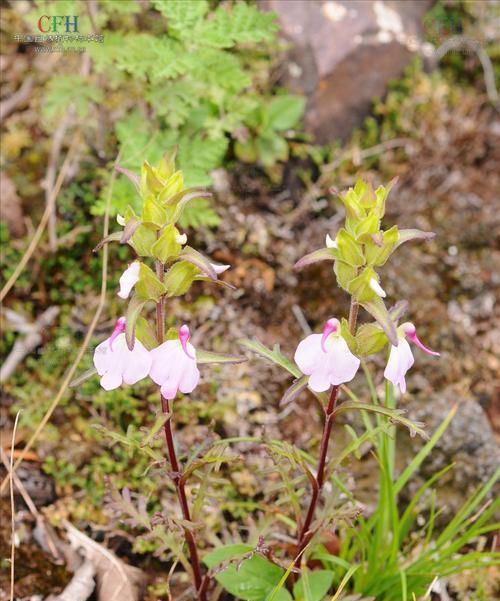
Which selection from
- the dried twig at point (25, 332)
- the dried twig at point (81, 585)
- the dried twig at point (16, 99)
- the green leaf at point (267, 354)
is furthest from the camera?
the dried twig at point (16, 99)

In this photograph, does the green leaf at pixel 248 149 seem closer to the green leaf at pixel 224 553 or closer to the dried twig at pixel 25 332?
the dried twig at pixel 25 332

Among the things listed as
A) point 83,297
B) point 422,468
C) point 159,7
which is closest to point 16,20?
point 159,7

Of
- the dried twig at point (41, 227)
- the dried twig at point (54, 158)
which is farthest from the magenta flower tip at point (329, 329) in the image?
the dried twig at point (54, 158)

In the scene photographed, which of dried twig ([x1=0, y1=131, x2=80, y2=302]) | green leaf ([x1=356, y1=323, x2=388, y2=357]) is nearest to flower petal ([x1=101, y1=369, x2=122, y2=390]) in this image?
green leaf ([x1=356, y1=323, x2=388, y2=357])

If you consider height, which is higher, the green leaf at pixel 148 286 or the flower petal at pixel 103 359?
the green leaf at pixel 148 286

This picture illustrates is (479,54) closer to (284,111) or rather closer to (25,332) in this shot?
(284,111)

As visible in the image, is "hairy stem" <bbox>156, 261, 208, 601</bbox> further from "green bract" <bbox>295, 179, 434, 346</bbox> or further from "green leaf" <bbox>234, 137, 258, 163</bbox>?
"green leaf" <bbox>234, 137, 258, 163</bbox>

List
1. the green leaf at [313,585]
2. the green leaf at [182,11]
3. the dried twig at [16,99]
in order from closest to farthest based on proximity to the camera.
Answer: the green leaf at [313,585] → the green leaf at [182,11] → the dried twig at [16,99]
